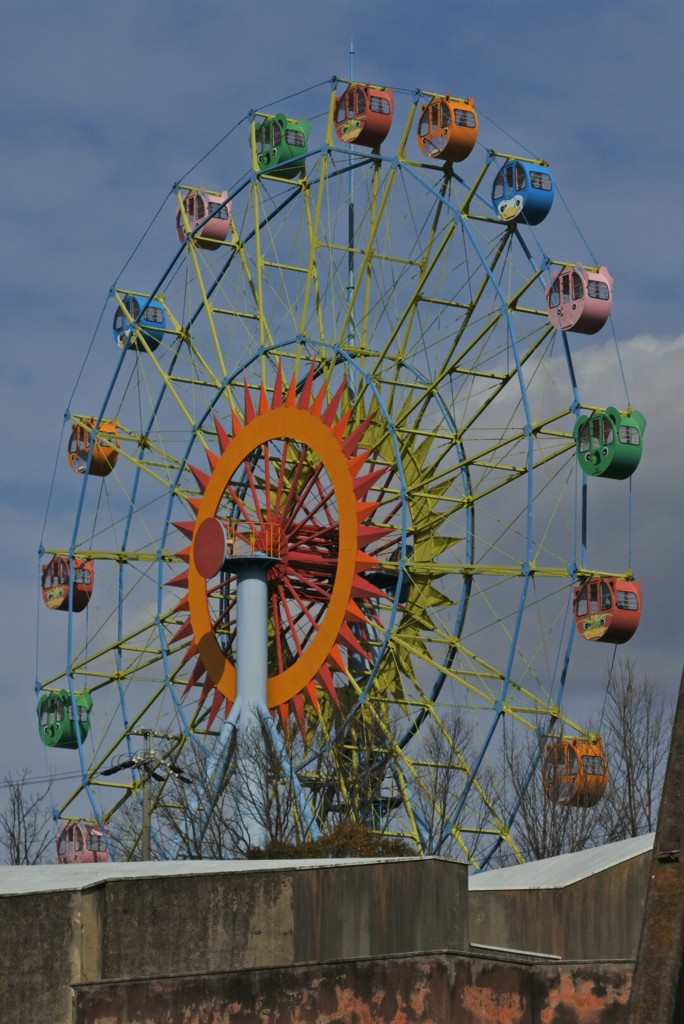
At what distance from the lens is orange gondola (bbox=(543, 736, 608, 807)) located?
39719 mm

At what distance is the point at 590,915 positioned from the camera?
26.3m

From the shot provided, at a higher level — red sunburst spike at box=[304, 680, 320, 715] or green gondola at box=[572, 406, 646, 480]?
green gondola at box=[572, 406, 646, 480]

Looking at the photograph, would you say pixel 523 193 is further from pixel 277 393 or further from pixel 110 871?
pixel 110 871

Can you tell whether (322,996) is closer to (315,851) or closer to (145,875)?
(145,875)

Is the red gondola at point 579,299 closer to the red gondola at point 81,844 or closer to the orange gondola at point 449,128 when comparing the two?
the orange gondola at point 449,128

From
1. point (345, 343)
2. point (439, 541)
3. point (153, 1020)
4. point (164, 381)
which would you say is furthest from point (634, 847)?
point (164, 381)

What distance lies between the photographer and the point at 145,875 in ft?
78.8

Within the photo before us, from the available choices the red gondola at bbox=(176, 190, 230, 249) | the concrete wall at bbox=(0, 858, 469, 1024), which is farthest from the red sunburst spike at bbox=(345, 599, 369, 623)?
the concrete wall at bbox=(0, 858, 469, 1024)

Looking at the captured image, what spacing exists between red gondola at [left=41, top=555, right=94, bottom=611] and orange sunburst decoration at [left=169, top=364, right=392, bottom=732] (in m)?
4.98

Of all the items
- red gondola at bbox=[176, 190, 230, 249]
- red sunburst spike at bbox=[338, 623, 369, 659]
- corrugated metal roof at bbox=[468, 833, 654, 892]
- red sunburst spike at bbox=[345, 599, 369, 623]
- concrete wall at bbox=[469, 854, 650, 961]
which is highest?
red gondola at bbox=[176, 190, 230, 249]

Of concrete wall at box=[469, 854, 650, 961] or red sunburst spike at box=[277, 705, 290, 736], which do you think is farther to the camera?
red sunburst spike at box=[277, 705, 290, 736]

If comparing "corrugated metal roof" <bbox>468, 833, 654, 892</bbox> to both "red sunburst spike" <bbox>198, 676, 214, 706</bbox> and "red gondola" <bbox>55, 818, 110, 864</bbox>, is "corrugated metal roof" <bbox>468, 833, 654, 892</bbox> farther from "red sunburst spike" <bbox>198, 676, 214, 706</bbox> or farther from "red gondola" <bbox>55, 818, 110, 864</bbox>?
"red gondola" <bbox>55, 818, 110, 864</bbox>

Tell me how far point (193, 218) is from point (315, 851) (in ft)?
58.5

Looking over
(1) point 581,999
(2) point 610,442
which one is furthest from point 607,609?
(1) point 581,999
